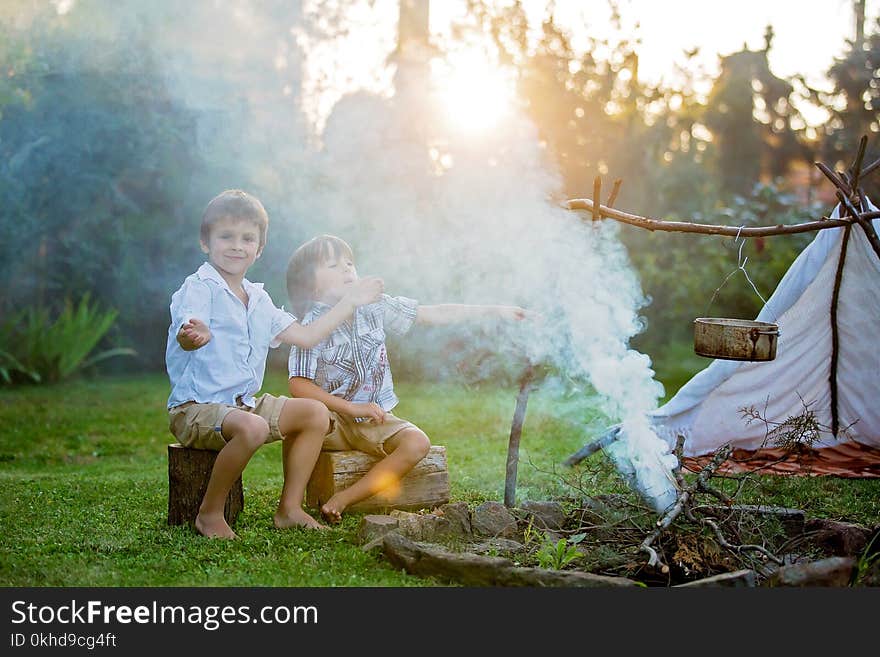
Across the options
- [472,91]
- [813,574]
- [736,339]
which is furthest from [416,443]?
[472,91]

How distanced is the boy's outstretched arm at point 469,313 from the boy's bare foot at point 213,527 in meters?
1.22

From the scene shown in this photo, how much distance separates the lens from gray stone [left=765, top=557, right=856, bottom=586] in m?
2.70

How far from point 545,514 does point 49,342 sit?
592 centimetres

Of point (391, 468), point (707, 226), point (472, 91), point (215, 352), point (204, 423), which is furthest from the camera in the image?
point (472, 91)

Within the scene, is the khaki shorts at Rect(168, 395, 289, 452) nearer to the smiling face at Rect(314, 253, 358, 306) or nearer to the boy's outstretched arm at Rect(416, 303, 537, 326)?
the smiling face at Rect(314, 253, 358, 306)

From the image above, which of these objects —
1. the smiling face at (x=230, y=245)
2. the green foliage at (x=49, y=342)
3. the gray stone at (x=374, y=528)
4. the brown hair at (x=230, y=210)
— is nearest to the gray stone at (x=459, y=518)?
the gray stone at (x=374, y=528)

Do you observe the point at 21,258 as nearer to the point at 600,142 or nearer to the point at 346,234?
the point at 346,234

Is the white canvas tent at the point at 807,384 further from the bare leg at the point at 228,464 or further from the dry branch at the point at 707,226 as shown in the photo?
the bare leg at the point at 228,464

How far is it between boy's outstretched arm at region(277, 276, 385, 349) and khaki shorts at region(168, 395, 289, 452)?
12.4 inches

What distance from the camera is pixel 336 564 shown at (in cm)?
313

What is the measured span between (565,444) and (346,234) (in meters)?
2.77

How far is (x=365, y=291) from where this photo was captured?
12.2 feet

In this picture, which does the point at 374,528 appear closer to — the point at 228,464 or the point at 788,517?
the point at 228,464

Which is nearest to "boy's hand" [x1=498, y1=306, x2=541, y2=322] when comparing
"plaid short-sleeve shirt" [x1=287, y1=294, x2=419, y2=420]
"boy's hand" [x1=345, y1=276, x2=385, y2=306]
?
"plaid short-sleeve shirt" [x1=287, y1=294, x2=419, y2=420]
